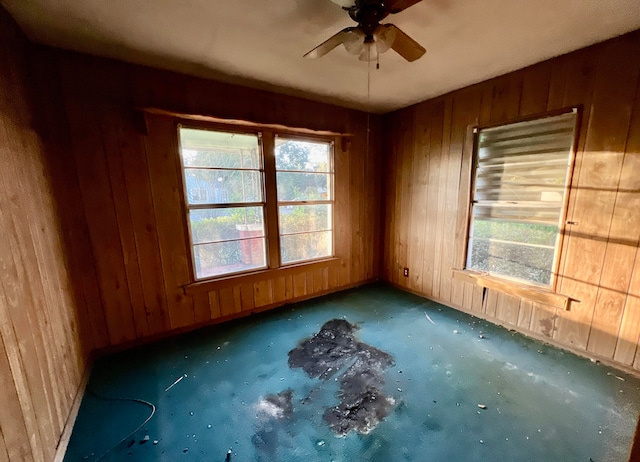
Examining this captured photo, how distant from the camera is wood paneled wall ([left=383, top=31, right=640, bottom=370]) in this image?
181 cm

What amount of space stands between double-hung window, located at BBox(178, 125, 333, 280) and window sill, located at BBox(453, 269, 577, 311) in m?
1.68

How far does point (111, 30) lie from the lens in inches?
65.4

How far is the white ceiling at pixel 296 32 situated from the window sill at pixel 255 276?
1.90 meters

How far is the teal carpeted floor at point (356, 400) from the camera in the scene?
138 cm

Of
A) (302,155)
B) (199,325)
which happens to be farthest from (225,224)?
(302,155)

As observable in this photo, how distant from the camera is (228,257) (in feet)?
8.82

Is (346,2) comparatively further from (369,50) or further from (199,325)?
(199,325)

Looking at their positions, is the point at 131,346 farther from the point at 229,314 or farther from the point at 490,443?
the point at 490,443

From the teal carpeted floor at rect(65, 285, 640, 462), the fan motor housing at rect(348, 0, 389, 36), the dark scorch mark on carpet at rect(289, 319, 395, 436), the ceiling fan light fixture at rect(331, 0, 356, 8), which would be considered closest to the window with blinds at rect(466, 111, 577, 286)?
the teal carpeted floor at rect(65, 285, 640, 462)

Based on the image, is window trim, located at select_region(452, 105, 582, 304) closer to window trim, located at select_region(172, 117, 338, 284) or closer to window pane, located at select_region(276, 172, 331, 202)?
window trim, located at select_region(172, 117, 338, 284)

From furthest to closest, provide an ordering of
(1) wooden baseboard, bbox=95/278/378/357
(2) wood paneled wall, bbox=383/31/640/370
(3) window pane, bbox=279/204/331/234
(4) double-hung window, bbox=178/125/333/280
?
1. (3) window pane, bbox=279/204/331/234
2. (4) double-hung window, bbox=178/125/333/280
3. (1) wooden baseboard, bbox=95/278/378/357
4. (2) wood paneled wall, bbox=383/31/640/370

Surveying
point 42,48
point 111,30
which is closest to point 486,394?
point 111,30

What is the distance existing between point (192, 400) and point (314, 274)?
181cm

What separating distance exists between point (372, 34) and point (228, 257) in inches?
87.6
